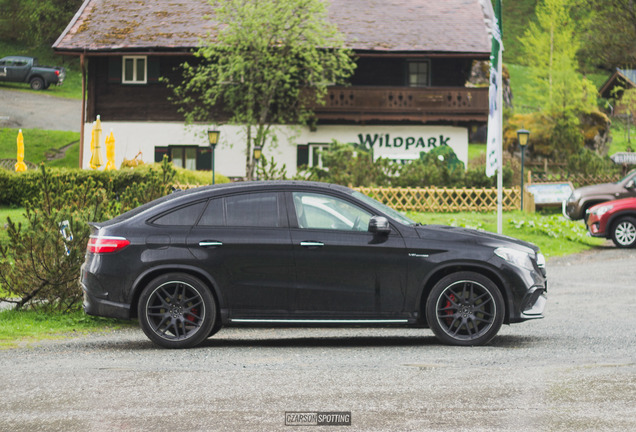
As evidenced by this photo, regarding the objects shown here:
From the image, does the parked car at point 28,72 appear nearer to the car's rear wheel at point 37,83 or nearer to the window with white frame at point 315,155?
the car's rear wheel at point 37,83

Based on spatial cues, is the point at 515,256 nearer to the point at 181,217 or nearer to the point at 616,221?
the point at 181,217

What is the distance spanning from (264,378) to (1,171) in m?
24.6

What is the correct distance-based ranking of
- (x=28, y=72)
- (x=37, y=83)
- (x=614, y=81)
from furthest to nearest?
(x=614, y=81)
(x=37, y=83)
(x=28, y=72)

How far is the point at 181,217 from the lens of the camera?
399 inches

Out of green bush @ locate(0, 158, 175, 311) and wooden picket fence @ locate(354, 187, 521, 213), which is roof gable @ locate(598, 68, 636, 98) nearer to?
wooden picket fence @ locate(354, 187, 521, 213)

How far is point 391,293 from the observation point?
9953 millimetres

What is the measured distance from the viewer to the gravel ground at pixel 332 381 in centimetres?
670

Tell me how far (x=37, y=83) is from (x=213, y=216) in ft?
194

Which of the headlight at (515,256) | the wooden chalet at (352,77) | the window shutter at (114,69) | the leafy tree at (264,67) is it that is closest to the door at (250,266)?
the headlight at (515,256)

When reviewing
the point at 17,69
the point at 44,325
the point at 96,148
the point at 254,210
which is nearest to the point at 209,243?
the point at 254,210

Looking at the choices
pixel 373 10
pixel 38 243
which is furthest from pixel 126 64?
pixel 38 243

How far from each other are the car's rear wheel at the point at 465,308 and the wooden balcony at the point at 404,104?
3172cm

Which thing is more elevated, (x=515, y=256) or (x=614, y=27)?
(x=614, y=27)

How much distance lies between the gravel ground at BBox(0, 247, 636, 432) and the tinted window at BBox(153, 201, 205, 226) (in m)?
1.27
